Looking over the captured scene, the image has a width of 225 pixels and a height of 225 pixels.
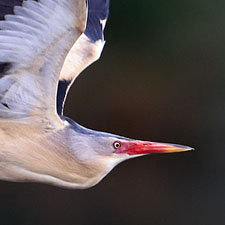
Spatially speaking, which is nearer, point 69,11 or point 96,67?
point 69,11

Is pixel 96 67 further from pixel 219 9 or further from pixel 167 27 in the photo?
pixel 219 9

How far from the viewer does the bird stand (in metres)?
0.58

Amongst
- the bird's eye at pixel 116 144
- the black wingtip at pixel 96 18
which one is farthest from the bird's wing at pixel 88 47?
the bird's eye at pixel 116 144

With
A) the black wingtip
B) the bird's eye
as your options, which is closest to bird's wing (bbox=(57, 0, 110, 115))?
the black wingtip

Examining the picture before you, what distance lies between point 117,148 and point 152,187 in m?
0.16

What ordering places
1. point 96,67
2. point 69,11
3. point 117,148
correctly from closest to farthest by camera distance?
point 69,11 → point 117,148 → point 96,67

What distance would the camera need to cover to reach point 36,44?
1.95 feet

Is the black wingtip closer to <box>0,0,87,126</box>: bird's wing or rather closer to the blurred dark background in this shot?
the blurred dark background

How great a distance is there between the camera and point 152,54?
2.74 ft

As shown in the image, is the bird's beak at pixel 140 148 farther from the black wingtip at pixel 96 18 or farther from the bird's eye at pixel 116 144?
the black wingtip at pixel 96 18

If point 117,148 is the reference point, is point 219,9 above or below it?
above

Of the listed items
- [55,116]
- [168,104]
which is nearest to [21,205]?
[55,116]

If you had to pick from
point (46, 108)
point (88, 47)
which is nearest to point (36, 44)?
point (46, 108)

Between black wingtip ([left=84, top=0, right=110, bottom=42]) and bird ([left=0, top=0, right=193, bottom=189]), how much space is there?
5 centimetres
